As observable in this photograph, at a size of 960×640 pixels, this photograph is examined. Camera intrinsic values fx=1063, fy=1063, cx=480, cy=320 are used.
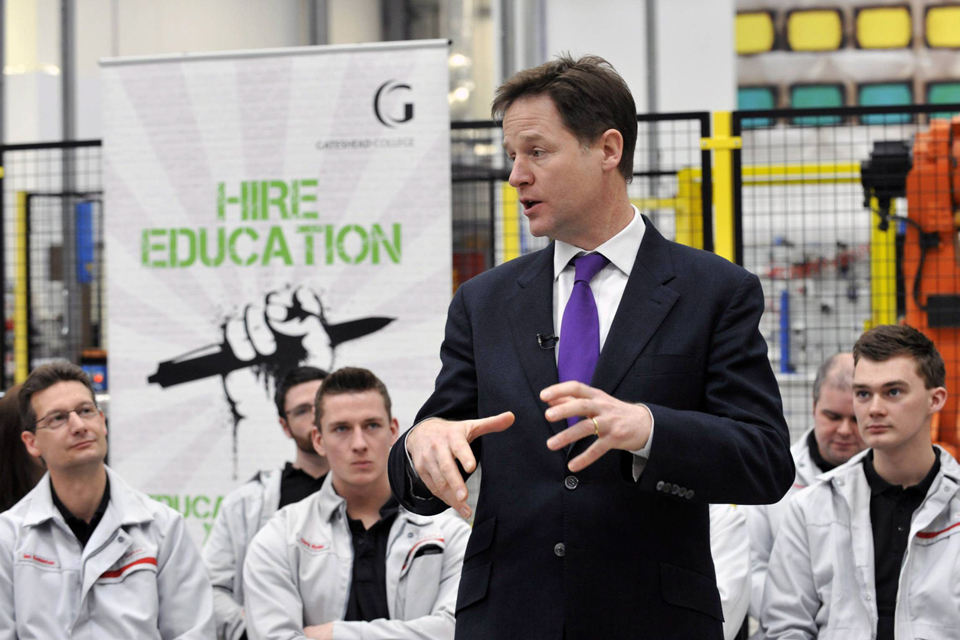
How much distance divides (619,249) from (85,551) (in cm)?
199

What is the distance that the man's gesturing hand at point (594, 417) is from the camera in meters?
1.30

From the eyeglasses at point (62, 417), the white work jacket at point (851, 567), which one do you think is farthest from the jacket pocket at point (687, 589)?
the eyeglasses at point (62, 417)

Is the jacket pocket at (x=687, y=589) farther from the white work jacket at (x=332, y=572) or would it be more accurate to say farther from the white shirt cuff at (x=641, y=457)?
the white work jacket at (x=332, y=572)

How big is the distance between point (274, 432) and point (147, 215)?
103 centimetres

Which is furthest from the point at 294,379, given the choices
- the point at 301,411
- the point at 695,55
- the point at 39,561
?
the point at 695,55

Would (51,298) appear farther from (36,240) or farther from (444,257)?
(444,257)

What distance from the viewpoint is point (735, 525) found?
3.18 metres

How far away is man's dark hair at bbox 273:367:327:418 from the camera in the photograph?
397cm

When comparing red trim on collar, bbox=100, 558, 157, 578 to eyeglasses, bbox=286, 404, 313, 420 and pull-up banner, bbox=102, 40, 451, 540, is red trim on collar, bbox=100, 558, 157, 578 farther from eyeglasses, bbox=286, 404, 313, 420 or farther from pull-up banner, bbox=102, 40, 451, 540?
pull-up banner, bbox=102, 40, 451, 540

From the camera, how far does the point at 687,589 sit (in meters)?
1.57

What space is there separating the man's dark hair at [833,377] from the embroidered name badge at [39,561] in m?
2.50

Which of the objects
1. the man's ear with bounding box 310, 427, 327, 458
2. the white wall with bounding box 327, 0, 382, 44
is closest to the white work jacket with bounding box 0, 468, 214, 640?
the man's ear with bounding box 310, 427, 327, 458

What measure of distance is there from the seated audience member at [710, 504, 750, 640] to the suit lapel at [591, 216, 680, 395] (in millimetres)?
1588

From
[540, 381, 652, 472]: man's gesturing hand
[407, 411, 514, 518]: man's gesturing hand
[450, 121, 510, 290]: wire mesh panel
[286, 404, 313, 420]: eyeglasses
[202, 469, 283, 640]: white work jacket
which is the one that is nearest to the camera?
[540, 381, 652, 472]: man's gesturing hand
